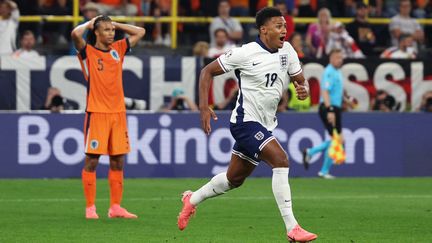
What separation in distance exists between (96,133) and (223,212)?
1.94m

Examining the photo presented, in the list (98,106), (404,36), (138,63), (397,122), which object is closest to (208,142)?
(138,63)

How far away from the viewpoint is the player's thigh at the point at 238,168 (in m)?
11.4

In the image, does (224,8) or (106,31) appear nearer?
(106,31)

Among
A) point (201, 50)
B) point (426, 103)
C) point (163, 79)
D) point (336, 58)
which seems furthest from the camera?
point (426, 103)

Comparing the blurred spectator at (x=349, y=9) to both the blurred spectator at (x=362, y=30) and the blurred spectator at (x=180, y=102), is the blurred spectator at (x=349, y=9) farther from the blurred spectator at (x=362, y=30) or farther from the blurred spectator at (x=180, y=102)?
the blurred spectator at (x=180, y=102)

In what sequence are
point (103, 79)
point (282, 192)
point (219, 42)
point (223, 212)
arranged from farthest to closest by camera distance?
1. point (219, 42)
2. point (223, 212)
3. point (103, 79)
4. point (282, 192)

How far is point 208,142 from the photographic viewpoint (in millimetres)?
21359

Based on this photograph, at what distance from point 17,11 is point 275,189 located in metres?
13.1

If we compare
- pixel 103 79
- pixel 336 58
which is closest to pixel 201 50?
pixel 336 58

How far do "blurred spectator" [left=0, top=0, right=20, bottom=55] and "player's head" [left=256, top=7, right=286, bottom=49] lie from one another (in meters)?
11.9

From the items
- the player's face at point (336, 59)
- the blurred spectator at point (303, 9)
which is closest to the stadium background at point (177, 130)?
the player's face at point (336, 59)

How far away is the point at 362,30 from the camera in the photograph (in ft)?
82.4

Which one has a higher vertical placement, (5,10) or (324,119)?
(5,10)

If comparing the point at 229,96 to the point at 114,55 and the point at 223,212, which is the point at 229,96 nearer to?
the point at 223,212
